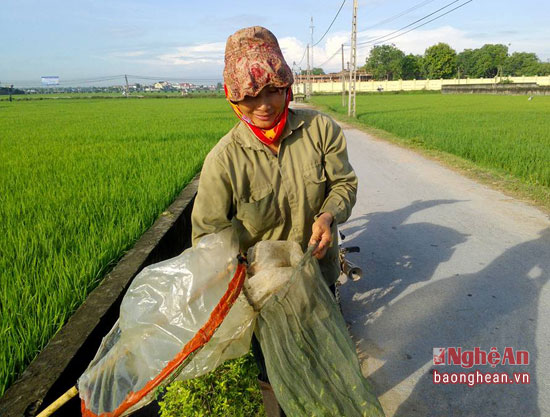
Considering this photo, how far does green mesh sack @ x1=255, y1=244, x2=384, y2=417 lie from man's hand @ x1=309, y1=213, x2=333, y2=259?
0.11 m

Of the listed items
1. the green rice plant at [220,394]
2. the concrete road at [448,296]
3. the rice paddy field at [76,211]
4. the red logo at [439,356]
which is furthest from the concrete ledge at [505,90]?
the green rice plant at [220,394]

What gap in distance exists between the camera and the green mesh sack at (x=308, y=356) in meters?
1.25

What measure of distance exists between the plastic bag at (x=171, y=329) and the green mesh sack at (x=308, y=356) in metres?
0.10

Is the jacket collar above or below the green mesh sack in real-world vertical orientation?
above

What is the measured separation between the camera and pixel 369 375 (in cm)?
241

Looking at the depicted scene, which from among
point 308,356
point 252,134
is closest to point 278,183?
point 252,134

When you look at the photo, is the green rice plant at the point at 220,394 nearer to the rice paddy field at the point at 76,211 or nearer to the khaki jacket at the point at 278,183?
the rice paddy field at the point at 76,211

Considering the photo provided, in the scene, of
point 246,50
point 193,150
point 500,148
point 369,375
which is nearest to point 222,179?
point 246,50

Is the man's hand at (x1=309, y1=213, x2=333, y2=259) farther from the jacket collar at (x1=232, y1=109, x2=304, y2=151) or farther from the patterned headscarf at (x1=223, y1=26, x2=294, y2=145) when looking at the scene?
the patterned headscarf at (x1=223, y1=26, x2=294, y2=145)

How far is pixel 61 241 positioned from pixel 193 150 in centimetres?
479

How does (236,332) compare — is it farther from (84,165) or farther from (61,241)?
(84,165)

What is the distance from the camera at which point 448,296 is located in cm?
319

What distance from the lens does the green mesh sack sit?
49.2 inches
